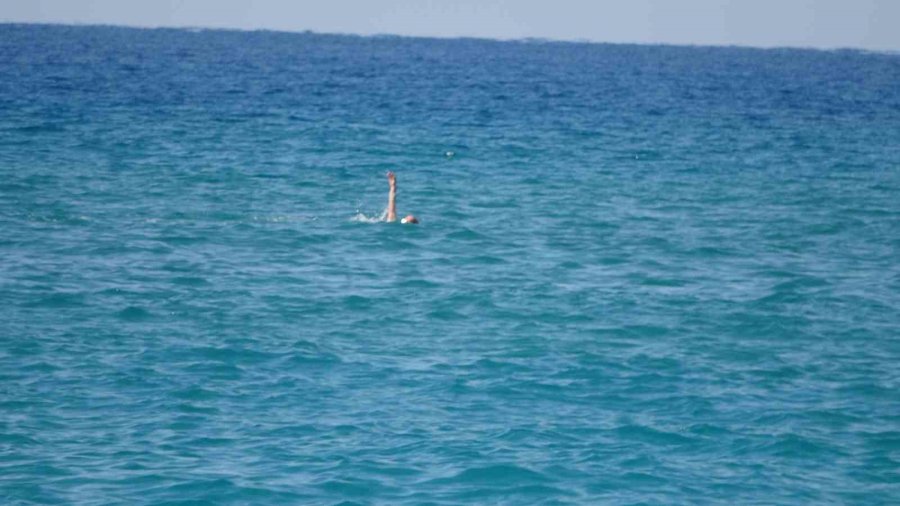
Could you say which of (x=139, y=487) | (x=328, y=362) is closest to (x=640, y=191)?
(x=328, y=362)

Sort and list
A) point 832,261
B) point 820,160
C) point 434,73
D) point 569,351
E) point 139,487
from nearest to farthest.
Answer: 1. point 139,487
2. point 569,351
3. point 832,261
4. point 820,160
5. point 434,73

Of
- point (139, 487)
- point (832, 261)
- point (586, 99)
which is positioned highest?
point (586, 99)

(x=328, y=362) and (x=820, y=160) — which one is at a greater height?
(x=820, y=160)

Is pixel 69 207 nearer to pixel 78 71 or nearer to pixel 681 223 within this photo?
pixel 681 223

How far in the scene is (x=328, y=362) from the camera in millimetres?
20781

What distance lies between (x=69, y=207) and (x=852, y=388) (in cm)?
2307

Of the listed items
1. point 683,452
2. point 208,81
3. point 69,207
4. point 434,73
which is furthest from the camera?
point 434,73

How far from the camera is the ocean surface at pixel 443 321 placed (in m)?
16.4

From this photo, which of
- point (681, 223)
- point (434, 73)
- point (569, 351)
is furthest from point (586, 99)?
point (569, 351)

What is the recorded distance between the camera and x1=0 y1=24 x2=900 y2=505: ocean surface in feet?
53.8

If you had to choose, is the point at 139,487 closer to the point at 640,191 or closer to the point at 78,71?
the point at 640,191

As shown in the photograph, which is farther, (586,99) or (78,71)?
(78,71)

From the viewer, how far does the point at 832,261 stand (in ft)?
97.8

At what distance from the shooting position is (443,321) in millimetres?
23828
